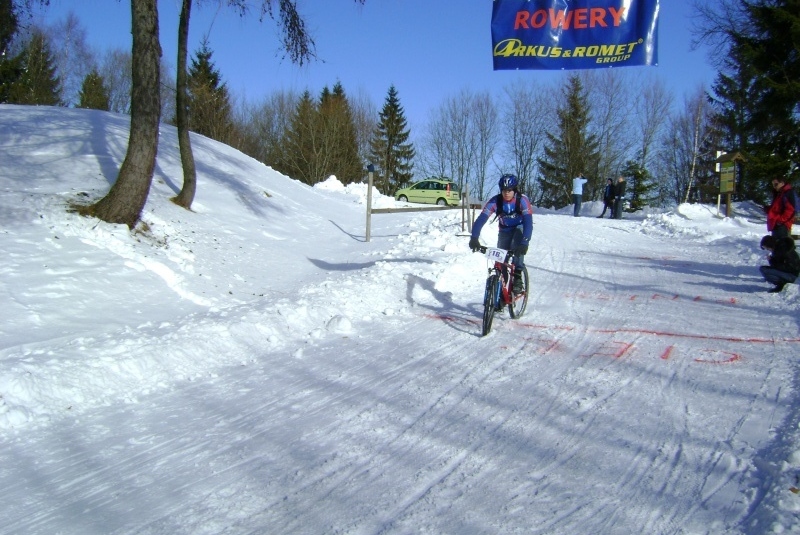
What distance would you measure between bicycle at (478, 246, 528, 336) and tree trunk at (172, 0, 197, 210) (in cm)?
819

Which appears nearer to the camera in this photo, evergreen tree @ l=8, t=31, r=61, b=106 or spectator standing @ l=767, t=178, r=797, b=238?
spectator standing @ l=767, t=178, r=797, b=238

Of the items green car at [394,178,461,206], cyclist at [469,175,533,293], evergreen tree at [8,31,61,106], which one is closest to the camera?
cyclist at [469,175,533,293]

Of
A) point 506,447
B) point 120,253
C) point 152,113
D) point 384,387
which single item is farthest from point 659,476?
point 152,113

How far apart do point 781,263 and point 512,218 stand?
434 cm

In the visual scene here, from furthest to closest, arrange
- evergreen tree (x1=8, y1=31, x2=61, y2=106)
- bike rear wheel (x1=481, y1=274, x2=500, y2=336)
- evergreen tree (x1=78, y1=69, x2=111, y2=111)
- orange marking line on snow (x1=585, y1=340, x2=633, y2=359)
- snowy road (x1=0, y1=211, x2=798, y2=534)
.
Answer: evergreen tree (x1=78, y1=69, x2=111, y2=111) → evergreen tree (x1=8, y1=31, x2=61, y2=106) → bike rear wheel (x1=481, y1=274, x2=500, y2=336) → orange marking line on snow (x1=585, y1=340, x2=633, y2=359) → snowy road (x1=0, y1=211, x2=798, y2=534)

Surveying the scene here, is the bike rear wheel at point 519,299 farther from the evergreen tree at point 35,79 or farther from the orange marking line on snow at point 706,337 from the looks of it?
the evergreen tree at point 35,79

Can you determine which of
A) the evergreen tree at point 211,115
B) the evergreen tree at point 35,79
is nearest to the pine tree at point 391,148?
the evergreen tree at point 211,115

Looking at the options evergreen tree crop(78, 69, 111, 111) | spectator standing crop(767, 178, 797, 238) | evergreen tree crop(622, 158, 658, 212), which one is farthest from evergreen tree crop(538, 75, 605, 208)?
spectator standing crop(767, 178, 797, 238)

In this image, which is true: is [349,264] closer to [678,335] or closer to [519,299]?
[519,299]

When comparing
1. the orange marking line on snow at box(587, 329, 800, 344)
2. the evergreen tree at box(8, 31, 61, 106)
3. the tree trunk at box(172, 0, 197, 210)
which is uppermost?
the evergreen tree at box(8, 31, 61, 106)

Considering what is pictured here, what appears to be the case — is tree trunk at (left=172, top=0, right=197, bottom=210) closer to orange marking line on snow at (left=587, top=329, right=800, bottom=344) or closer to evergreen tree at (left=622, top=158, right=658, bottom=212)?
orange marking line on snow at (left=587, top=329, right=800, bottom=344)

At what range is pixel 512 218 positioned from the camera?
334 inches

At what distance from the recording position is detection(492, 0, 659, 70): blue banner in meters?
8.49

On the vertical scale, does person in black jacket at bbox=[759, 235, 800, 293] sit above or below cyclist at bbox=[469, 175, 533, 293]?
below
